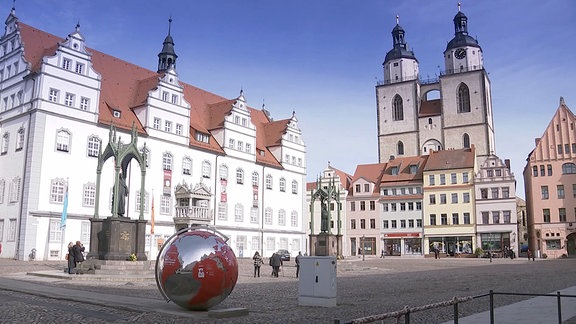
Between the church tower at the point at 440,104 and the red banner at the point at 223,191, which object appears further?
the church tower at the point at 440,104

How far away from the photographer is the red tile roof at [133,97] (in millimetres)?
41344

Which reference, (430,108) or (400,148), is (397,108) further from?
(400,148)

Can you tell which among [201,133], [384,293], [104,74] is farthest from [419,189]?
[384,293]

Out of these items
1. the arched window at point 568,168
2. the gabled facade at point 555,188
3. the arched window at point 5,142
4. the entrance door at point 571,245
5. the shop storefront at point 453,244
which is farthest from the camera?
the shop storefront at point 453,244

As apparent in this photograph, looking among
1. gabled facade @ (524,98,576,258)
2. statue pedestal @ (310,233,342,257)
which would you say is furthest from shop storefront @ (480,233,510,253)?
statue pedestal @ (310,233,342,257)

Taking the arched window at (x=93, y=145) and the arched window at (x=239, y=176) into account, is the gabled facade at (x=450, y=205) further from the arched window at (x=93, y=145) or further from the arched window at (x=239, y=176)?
the arched window at (x=93, y=145)

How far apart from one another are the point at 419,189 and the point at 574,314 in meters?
59.9

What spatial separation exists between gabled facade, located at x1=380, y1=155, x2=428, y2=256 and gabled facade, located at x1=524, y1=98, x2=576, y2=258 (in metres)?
13.9

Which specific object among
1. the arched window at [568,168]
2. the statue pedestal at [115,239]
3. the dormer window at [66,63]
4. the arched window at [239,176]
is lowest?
the statue pedestal at [115,239]

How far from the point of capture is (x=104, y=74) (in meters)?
46.5

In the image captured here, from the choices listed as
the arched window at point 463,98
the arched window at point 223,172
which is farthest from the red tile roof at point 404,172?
the arched window at point 223,172

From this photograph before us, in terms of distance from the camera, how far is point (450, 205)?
219 feet

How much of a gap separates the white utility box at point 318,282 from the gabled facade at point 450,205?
5643cm

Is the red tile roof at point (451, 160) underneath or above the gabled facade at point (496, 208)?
above
